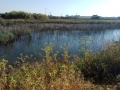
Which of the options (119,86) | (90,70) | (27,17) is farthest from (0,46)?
(27,17)

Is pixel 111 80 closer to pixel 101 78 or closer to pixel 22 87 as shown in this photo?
pixel 101 78

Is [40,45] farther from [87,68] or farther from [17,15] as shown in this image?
[17,15]

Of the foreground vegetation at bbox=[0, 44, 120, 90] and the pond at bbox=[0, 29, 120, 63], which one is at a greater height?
the foreground vegetation at bbox=[0, 44, 120, 90]

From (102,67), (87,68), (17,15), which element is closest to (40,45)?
(87,68)

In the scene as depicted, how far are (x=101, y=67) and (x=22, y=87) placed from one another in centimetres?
273

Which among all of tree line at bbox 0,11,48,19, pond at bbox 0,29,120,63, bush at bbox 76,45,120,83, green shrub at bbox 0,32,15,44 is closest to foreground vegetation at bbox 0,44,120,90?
bush at bbox 76,45,120,83

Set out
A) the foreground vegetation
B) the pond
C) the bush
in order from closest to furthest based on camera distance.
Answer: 1. the foreground vegetation
2. the bush
3. the pond

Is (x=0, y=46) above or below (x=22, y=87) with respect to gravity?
below

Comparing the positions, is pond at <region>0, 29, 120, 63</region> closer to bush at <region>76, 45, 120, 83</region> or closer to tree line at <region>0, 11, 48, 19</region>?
bush at <region>76, 45, 120, 83</region>

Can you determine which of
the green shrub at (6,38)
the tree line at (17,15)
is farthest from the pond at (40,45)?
the tree line at (17,15)

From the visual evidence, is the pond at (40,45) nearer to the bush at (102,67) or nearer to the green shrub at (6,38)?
the green shrub at (6,38)

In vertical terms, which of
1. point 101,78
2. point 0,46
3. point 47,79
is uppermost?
point 47,79

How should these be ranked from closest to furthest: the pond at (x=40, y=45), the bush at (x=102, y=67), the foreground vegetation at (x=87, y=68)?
1. the foreground vegetation at (x=87, y=68)
2. the bush at (x=102, y=67)
3. the pond at (x=40, y=45)

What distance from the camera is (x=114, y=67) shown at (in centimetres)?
564
